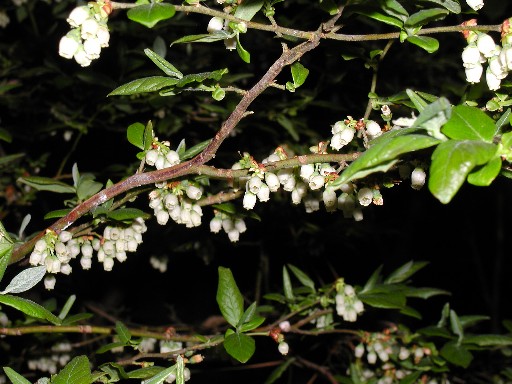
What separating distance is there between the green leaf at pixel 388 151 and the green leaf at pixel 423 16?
1.03 feet

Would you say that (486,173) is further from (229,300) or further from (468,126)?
(229,300)

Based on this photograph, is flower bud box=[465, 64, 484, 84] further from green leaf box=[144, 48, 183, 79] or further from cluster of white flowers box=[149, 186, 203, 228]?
cluster of white flowers box=[149, 186, 203, 228]

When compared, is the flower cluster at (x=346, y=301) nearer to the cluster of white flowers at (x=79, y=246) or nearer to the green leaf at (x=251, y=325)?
the green leaf at (x=251, y=325)

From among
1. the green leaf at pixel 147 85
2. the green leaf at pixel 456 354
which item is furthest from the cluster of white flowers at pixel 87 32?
the green leaf at pixel 456 354

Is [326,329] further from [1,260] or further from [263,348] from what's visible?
[263,348]

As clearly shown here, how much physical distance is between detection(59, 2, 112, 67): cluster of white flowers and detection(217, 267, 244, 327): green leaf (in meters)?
0.84

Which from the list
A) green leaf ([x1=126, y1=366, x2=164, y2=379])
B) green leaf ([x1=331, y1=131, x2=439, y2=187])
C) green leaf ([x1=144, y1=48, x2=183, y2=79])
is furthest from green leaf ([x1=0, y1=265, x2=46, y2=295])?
green leaf ([x1=331, y1=131, x2=439, y2=187])

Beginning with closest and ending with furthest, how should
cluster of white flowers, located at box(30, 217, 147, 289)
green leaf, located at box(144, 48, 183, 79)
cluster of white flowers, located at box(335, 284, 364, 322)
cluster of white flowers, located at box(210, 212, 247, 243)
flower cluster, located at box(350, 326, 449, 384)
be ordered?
green leaf, located at box(144, 48, 183, 79)
cluster of white flowers, located at box(30, 217, 147, 289)
cluster of white flowers, located at box(210, 212, 247, 243)
cluster of white flowers, located at box(335, 284, 364, 322)
flower cluster, located at box(350, 326, 449, 384)

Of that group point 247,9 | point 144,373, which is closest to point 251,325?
point 144,373

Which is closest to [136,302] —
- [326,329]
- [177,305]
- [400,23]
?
[177,305]

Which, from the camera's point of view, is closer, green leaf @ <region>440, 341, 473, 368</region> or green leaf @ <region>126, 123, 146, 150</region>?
green leaf @ <region>126, 123, 146, 150</region>

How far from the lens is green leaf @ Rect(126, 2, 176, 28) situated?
0.95 metres

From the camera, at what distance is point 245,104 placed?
46.2 inches

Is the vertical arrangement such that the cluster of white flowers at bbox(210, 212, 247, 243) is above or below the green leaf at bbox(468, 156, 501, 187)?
below
